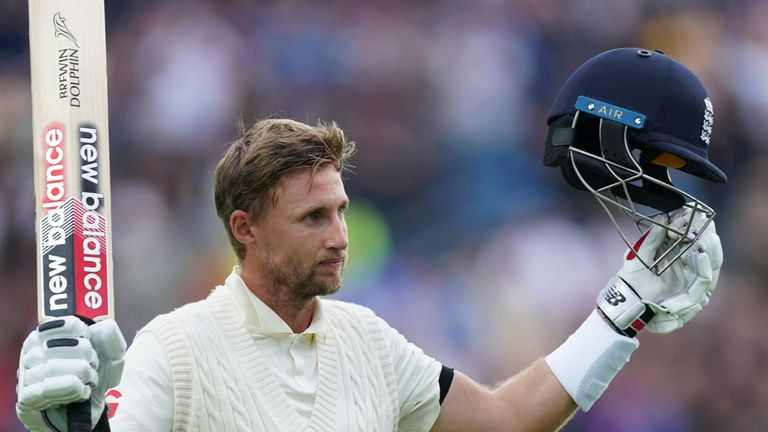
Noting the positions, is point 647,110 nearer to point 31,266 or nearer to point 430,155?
point 430,155

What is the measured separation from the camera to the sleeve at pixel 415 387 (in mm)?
3736

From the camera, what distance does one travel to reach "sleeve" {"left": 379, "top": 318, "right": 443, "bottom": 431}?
3.74 meters

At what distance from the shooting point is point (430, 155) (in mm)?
7465

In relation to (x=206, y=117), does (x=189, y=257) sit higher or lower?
lower

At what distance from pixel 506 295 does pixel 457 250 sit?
0.40 meters

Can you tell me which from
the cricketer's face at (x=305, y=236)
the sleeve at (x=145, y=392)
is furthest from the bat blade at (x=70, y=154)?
the cricketer's face at (x=305, y=236)

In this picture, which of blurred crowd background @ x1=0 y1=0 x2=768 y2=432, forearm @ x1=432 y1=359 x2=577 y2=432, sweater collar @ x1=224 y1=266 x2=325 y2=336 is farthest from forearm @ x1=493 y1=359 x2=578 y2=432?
blurred crowd background @ x1=0 y1=0 x2=768 y2=432

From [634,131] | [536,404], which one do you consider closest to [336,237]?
[536,404]

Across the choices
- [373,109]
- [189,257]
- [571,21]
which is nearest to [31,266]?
[189,257]

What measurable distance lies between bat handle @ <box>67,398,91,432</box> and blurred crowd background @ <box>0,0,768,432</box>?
13.0 feet

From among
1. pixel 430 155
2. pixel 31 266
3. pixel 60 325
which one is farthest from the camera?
pixel 430 155

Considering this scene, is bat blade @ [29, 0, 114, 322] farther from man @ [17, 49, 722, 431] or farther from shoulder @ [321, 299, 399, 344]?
shoulder @ [321, 299, 399, 344]

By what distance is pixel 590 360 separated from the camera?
378 cm

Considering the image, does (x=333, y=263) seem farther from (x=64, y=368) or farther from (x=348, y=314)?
(x=64, y=368)
